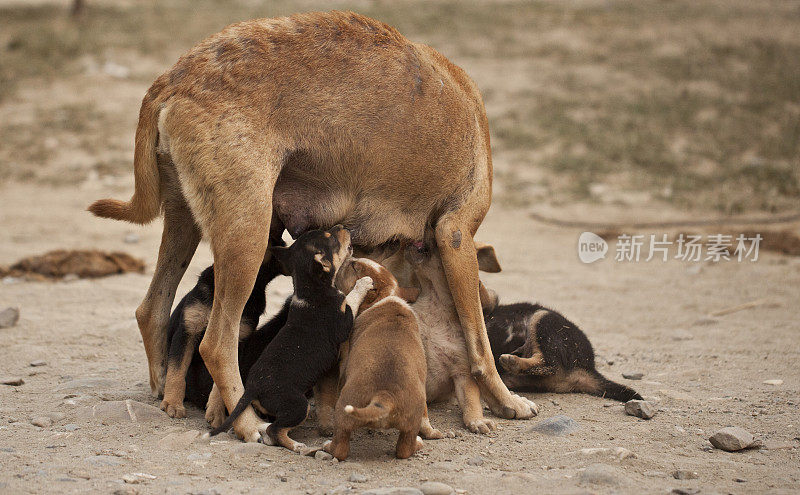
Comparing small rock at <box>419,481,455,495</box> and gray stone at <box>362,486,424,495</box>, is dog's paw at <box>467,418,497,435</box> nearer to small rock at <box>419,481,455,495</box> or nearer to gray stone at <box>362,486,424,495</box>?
small rock at <box>419,481,455,495</box>

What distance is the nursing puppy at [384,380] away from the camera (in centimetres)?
389

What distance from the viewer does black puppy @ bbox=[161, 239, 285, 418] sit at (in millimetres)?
4809

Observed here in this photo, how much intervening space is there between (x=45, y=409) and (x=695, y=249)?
7.58 meters

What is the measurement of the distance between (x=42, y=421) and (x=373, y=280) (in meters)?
1.95

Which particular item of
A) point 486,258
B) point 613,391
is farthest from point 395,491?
point 486,258

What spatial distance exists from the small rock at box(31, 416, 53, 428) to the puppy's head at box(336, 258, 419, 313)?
174 cm

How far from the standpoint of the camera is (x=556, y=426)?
183 inches

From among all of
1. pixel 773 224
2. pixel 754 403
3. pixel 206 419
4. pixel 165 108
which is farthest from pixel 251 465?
pixel 773 224

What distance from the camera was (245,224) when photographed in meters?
4.22

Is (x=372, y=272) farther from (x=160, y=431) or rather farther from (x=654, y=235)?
(x=654, y=235)

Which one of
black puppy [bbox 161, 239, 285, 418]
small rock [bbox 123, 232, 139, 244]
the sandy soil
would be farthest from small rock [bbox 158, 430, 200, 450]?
small rock [bbox 123, 232, 139, 244]

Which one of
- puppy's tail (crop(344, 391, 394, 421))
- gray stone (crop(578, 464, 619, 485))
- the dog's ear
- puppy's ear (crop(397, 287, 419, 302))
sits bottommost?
gray stone (crop(578, 464, 619, 485))

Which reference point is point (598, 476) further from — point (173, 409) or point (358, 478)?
point (173, 409)

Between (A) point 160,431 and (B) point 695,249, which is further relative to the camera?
(B) point 695,249
